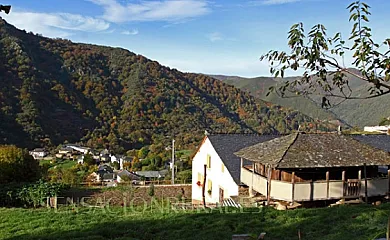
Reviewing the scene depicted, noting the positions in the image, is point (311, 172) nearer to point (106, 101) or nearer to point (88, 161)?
point (88, 161)

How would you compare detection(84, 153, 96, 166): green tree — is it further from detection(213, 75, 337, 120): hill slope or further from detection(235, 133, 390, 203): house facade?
detection(213, 75, 337, 120): hill slope

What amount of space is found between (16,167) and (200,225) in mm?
16906

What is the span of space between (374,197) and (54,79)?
70.4 m

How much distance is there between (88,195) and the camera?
22656 mm

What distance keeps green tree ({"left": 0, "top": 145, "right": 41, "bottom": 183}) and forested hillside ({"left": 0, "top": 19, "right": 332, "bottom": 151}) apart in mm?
30578

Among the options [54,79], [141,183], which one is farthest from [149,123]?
[141,183]

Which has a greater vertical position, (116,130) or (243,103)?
(243,103)

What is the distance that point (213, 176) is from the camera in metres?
23.2

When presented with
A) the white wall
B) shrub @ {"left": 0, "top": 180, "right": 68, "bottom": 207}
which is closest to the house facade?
the white wall

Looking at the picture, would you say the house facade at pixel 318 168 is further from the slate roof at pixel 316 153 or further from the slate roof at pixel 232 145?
the slate roof at pixel 232 145

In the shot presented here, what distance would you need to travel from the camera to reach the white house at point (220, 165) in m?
20.8

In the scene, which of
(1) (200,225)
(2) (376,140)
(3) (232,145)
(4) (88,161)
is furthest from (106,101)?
(1) (200,225)

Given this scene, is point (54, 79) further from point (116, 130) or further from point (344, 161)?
point (344, 161)

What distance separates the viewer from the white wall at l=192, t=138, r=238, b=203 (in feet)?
68.3
